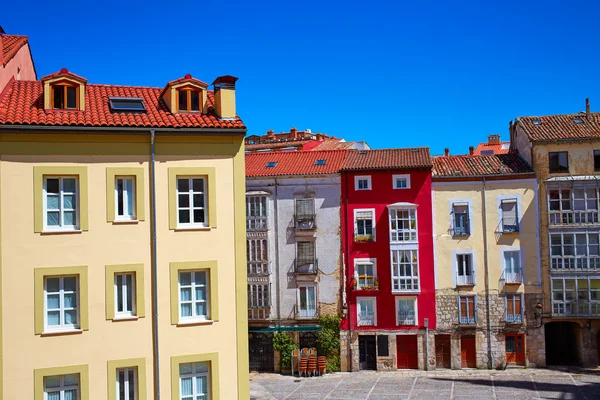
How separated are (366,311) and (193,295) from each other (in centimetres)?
2842

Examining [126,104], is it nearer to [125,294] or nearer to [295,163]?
[125,294]

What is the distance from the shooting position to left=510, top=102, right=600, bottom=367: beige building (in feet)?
143

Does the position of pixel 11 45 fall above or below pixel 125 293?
above

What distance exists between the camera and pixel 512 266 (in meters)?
45.1

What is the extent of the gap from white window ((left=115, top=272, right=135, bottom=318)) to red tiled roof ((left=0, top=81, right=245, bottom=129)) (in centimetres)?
441

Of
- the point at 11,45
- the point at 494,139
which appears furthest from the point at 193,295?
the point at 494,139

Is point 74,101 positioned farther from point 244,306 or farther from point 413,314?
point 413,314

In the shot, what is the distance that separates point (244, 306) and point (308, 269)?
2714 cm

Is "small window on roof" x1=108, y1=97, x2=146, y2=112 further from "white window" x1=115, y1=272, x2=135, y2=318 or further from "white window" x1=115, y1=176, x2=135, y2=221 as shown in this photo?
"white window" x1=115, y1=272, x2=135, y2=318

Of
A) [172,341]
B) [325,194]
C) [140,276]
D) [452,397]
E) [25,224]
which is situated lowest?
[452,397]

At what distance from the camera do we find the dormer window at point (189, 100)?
2055 centimetres

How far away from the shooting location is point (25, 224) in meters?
17.7

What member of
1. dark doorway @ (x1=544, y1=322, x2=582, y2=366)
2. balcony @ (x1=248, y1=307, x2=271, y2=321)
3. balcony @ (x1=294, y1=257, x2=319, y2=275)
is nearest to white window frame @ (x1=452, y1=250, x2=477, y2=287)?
dark doorway @ (x1=544, y1=322, x2=582, y2=366)

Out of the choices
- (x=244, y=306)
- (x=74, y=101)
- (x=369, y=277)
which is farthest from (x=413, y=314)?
(x=74, y=101)
